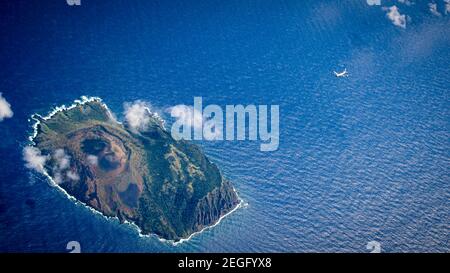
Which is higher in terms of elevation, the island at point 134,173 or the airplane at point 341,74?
the airplane at point 341,74

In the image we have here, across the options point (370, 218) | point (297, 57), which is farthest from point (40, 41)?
point (370, 218)

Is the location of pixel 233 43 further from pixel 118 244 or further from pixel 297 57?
pixel 118 244

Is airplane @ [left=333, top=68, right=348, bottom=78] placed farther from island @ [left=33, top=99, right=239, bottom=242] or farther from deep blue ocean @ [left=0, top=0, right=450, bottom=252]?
island @ [left=33, top=99, right=239, bottom=242]

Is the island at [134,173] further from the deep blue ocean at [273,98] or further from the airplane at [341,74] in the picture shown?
the airplane at [341,74]

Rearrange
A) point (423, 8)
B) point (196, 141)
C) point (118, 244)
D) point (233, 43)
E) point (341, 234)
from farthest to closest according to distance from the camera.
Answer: point (423, 8), point (233, 43), point (196, 141), point (341, 234), point (118, 244)

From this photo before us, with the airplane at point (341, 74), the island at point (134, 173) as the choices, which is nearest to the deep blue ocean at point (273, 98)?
the airplane at point (341, 74)

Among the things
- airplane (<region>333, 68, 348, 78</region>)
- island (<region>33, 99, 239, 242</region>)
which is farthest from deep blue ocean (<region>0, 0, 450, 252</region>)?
island (<region>33, 99, 239, 242</region>)
